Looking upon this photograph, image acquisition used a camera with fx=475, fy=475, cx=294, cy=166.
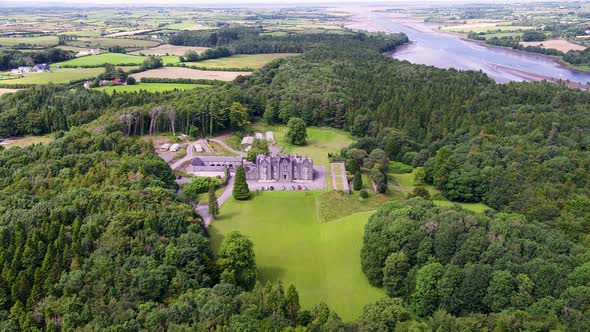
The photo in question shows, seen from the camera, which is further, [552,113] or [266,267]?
[552,113]

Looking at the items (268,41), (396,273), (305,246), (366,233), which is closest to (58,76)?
(268,41)

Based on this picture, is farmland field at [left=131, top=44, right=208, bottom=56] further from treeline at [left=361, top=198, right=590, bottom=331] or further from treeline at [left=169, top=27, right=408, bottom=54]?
treeline at [left=361, top=198, right=590, bottom=331]

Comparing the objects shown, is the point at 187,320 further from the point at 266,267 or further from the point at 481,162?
the point at 481,162

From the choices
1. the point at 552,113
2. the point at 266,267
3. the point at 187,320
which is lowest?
the point at 266,267

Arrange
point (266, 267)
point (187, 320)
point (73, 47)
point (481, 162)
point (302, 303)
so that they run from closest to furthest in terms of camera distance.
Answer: point (187, 320)
point (302, 303)
point (266, 267)
point (481, 162)
point (73, 47)

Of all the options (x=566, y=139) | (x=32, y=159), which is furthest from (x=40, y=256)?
(x=566, y=139)

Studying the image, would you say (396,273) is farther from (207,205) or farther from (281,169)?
(281,169)
